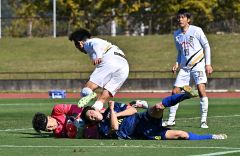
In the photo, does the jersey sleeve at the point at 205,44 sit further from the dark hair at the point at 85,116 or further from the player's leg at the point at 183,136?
the dark hair at the point at 85,116

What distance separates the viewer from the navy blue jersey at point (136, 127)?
50.5ft

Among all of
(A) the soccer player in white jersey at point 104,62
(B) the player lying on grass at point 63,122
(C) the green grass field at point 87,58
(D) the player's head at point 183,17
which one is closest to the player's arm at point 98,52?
(A) the soccer player in white jersey at point 104,62

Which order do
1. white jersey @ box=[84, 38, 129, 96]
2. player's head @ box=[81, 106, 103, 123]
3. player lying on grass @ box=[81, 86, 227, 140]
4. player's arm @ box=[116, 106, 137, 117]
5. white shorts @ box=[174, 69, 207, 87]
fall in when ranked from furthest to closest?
1. white shorts @ box=[174, 69, 207, 87]
2. white jersey @ box=[84, 38, 129, 96]
3. player's arm @ box=[116, 106, 137, 117]
4. player's head @ box=[81, 106, 103, 123]
5. player lying on grass @ box=[81, 86, 227, 140]

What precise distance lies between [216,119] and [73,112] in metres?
6.14

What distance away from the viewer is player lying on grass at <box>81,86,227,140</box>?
1517cm

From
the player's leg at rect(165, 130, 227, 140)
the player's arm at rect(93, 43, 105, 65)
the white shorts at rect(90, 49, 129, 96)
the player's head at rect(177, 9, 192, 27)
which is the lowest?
the player's leg at rect(165, 130, 227, 140)

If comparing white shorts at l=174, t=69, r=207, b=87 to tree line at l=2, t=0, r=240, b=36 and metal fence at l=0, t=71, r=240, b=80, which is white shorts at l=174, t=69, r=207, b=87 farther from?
tree line at l=2, t=0, r=240, b=36

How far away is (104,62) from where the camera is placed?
60.7 ft

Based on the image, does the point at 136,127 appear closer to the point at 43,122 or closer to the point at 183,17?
the point at 43,122

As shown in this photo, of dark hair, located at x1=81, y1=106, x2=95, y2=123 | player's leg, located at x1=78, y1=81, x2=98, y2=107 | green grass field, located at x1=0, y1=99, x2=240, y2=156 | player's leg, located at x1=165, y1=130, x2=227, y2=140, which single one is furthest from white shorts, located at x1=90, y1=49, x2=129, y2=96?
player's leg, located at x1=165, y1=130, x2=227, y2=140

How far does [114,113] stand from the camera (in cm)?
1557

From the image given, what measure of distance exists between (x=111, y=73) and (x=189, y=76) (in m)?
2.20

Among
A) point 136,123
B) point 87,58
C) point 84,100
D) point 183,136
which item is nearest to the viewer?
point 183,136

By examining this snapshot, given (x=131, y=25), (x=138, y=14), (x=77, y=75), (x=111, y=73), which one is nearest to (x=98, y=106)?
(x=111, y=73)
